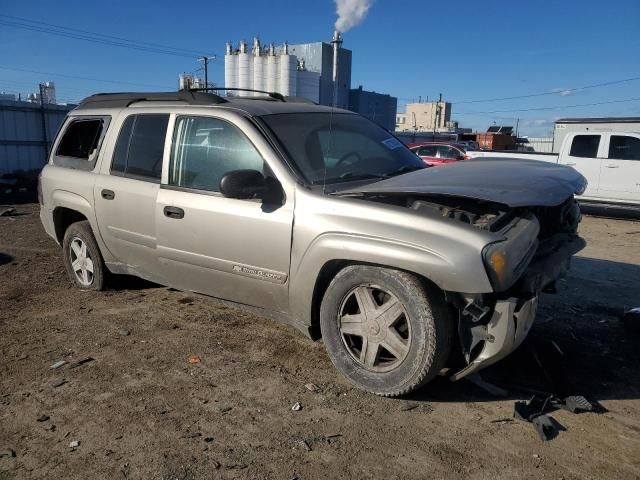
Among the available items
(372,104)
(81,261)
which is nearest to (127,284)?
(81,261)

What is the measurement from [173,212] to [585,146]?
11.6 metres

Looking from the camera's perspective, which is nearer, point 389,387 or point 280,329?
point 389,387

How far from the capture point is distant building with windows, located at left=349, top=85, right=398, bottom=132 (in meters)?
40.9

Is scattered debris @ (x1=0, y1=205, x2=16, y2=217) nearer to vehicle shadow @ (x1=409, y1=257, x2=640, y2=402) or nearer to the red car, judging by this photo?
vehicle shadow @ (x1=409, y1=257, x2=640, y2=402)

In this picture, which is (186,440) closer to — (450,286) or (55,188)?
(450,286)

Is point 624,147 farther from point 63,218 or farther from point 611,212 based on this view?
point 63,218

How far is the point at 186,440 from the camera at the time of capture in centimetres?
281

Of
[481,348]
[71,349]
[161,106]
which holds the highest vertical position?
[161,106]

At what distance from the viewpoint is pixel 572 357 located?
12.5ft

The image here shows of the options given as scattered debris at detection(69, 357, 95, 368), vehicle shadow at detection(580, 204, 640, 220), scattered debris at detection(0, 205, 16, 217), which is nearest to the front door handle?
scattered debris at detection(69, 357, 95, 368)

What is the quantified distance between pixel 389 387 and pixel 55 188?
13.4 ft

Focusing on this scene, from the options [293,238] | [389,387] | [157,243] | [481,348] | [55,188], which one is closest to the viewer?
[481,348]

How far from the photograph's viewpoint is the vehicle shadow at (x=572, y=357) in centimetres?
330

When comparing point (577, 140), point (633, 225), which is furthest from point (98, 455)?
point (577, 140)
